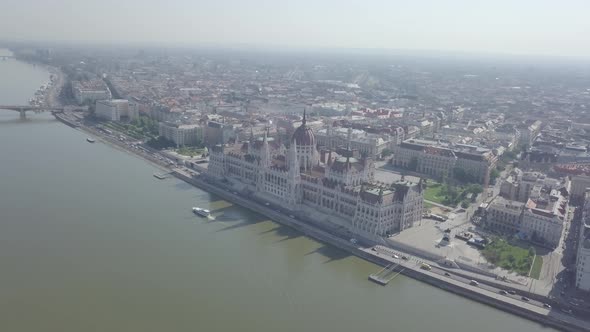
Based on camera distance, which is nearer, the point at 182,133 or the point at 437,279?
the point at 437,279

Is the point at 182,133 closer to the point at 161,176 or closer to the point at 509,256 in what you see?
the point at 161,176

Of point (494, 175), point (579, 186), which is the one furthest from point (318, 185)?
point (579, 186)

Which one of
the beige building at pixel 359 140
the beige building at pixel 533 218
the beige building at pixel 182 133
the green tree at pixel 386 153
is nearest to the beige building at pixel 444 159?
the green tree at pixel 386 153

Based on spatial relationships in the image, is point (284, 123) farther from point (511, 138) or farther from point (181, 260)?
point (181, 260)

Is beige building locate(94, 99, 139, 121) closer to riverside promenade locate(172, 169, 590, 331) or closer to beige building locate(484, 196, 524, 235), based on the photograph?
riverside promenade locate(172, 169, 590, 331)

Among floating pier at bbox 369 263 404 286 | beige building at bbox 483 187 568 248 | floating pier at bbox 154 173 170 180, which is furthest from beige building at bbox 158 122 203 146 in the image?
floating pier at bbox 369 263 404 286

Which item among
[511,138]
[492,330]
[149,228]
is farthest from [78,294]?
[511,138]

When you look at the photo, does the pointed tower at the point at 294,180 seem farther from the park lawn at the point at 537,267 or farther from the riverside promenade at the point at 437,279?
the park lawn at the point at 537,267
